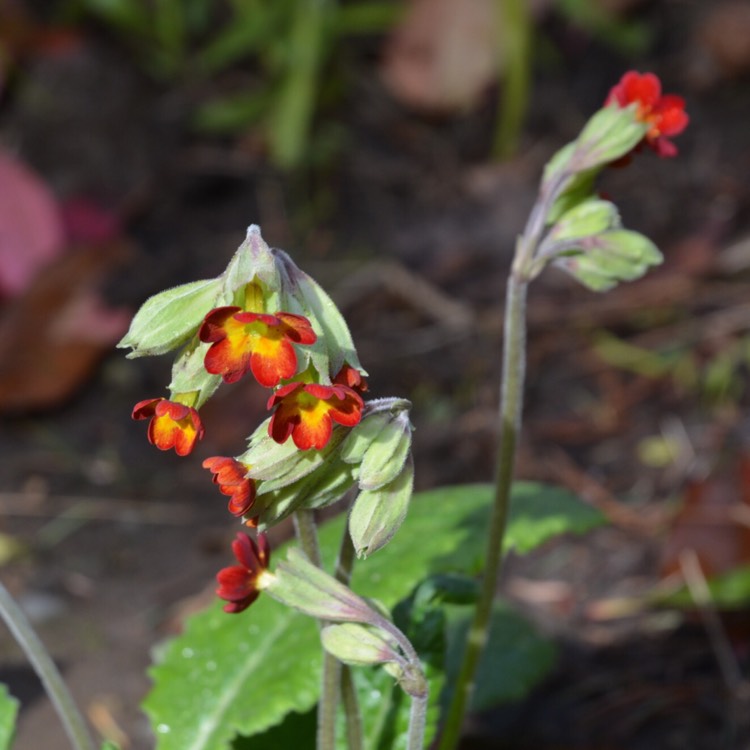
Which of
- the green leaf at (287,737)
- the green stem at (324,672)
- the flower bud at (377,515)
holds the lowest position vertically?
the green leaf at (287,737)

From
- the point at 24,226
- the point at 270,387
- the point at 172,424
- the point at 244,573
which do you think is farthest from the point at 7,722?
the point at 24,226

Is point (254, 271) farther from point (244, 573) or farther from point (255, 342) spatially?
point (244, 573)

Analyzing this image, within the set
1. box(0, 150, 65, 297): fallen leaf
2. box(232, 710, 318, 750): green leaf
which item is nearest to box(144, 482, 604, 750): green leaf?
box(232, 710, 318, 750): green leaf

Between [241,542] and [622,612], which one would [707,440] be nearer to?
[622,612]

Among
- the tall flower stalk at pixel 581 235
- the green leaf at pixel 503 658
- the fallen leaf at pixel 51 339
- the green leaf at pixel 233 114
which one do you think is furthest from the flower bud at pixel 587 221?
the green leaf at pixel 233 114

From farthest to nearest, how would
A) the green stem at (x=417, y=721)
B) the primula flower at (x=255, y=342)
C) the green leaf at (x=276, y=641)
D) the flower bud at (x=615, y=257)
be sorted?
the green leaf at (x=276, y=641), the flower bud at (x=615, y=257), the green stem at (x=417, y=721), the primula flower at (x=255, y=342)

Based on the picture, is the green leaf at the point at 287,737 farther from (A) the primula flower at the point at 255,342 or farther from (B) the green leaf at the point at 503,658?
(A) the primula flower at the point at 255,342

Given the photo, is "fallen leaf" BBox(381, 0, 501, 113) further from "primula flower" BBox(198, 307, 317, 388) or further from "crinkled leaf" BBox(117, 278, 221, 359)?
"primula flower" BBox(198, 307, 317, 388)
